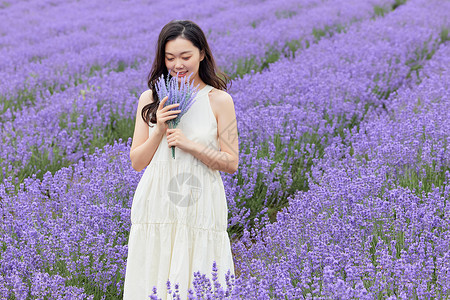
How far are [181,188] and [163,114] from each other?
1.05 feet

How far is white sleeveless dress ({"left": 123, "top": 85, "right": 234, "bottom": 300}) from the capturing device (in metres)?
2.13

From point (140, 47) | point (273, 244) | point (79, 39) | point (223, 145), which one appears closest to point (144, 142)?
point (223, 145)

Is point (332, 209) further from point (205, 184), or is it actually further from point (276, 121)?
point (276, 121)

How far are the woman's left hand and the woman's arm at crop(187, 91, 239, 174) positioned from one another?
0.02 meters

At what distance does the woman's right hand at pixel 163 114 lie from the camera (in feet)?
6.69

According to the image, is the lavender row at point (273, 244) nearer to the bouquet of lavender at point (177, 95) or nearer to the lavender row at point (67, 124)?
the bouquet of lavender at point (177, 95)

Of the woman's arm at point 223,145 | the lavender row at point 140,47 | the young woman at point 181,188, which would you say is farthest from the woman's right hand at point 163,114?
the lavender row at point 140,47

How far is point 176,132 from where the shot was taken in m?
2.09

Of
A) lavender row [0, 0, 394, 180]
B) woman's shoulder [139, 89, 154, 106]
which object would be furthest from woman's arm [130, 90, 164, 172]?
lavender row [0, 0, 394, 180]

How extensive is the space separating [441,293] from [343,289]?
0.60 m

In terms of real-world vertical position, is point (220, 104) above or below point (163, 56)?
below

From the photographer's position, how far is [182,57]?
224 cm

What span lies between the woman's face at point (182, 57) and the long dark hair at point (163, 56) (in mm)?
24

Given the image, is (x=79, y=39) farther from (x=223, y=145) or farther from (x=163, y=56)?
(x=223, y=145)
